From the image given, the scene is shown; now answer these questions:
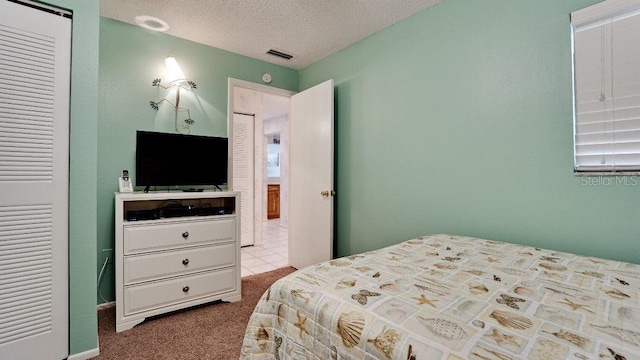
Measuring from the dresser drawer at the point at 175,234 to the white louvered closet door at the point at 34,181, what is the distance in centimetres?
49

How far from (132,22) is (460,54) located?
278cm

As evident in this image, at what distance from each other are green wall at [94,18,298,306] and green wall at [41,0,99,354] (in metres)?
0.83

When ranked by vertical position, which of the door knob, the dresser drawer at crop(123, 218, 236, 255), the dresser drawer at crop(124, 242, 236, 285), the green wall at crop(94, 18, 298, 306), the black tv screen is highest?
the green wall at crop(94, 18, 298, 306)

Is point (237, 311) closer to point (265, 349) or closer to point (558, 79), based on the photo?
point (265, 349)

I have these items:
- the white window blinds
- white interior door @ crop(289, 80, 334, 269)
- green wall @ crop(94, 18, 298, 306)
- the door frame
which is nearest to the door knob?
white interior door @ crop(289, 80, 334, 269)

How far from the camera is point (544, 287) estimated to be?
1.05 meters

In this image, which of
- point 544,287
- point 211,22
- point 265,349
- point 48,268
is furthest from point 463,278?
point 211,22

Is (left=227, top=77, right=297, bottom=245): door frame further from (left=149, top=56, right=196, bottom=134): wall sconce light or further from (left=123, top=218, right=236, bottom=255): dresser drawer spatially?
(left=123, top=218, right=236, bottom=255): dresser drawer

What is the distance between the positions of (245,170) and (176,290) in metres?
2.43

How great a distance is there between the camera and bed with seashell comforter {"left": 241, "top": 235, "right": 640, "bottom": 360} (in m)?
0.71

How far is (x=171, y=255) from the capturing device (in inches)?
90.7

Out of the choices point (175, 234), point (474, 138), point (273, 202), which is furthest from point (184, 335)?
point (273, 202)

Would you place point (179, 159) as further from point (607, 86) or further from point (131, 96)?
point (607, 86)

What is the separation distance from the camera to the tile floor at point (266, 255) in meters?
3.53
